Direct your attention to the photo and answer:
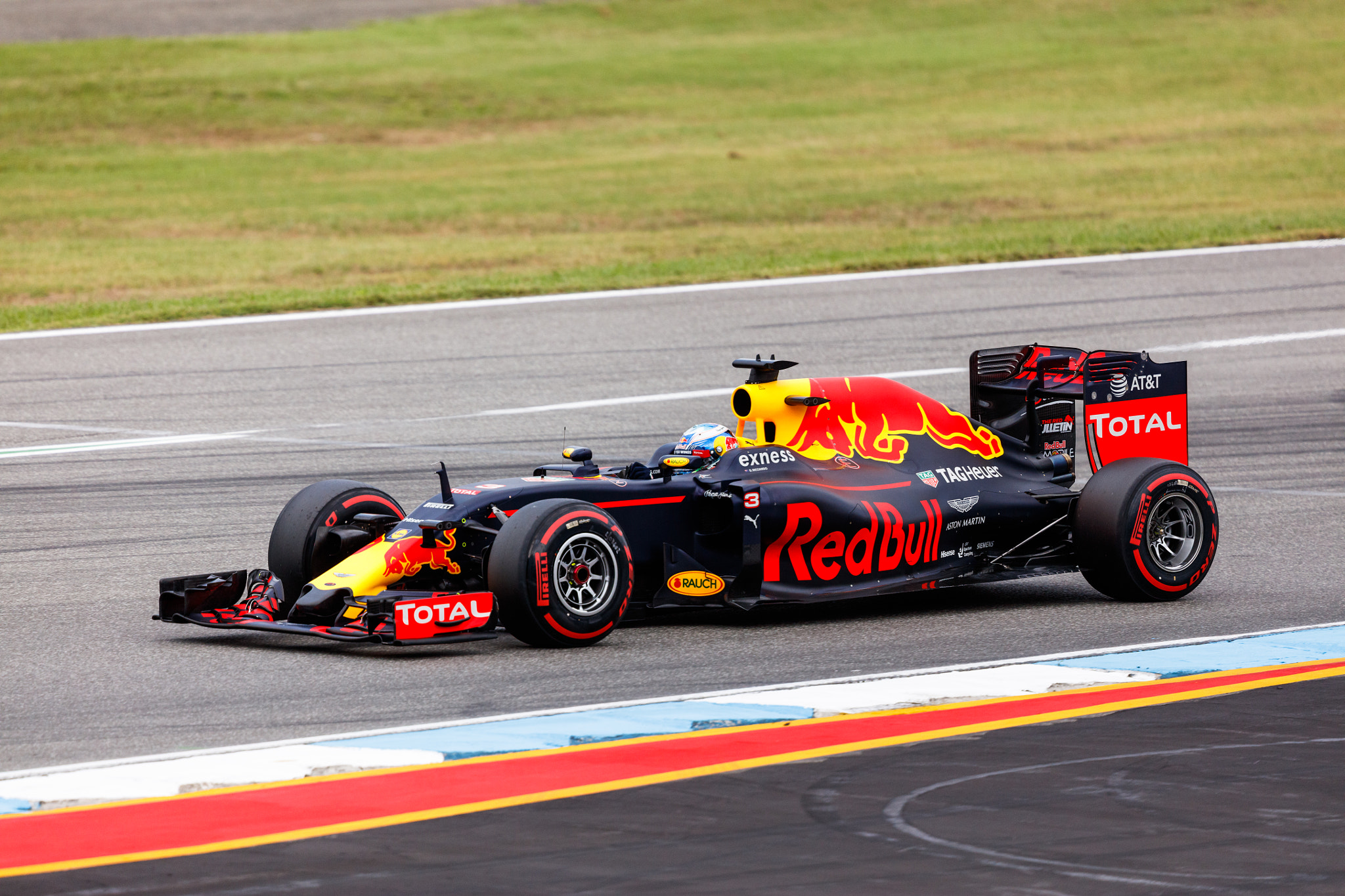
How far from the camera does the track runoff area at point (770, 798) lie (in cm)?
629

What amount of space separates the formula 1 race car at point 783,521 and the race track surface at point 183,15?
141 feet

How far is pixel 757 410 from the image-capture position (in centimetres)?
1090

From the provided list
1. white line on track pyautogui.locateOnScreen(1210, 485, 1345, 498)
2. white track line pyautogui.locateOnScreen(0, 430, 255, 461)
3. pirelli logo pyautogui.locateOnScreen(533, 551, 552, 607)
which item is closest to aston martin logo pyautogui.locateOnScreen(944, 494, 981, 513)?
pirelli logo pyautogui.locateOnScreen(533, 551, 552, 607)

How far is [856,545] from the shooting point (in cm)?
1061

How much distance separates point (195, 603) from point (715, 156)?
95.4 ft

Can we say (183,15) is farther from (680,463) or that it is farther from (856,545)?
(856,545)

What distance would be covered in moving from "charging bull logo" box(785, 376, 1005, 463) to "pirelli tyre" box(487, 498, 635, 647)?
4.95 ft

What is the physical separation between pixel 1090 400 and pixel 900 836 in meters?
5.26

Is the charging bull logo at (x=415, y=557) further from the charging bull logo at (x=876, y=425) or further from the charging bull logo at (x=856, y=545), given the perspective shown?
the charging bull logo at (x=876, y=425)

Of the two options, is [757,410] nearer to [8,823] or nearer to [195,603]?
[195,603]

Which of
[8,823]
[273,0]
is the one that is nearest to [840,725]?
[8,823]

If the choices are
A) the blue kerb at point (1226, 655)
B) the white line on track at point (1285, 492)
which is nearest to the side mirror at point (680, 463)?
the blue kerb at point (1226, 655)

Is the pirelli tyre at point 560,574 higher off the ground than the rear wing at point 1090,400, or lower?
lower

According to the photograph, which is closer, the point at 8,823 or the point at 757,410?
the point at 8,823
